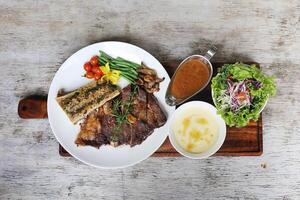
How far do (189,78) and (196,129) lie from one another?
37 cm

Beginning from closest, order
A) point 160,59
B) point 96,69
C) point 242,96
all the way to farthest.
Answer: point 242,96 < point 96,69 < point 160,59

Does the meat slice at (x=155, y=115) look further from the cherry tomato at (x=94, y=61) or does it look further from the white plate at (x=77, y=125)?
the cherry tomato at (x=94, y=61)

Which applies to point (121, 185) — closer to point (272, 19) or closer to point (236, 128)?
point (236, 128)

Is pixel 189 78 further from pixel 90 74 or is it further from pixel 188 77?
pixel 90 74

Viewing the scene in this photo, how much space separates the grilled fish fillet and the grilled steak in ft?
0.19

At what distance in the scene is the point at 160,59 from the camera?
9.97 feet

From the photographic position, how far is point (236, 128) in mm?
2881

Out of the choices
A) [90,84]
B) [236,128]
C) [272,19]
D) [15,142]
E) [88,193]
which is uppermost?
[272,19]

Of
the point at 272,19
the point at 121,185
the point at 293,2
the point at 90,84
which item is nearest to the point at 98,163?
the point at 121,185

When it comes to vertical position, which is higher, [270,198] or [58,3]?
[58,3]

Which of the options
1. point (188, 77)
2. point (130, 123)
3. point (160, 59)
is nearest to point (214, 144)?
point (188, 77)

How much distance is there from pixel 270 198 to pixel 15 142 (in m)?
2.01

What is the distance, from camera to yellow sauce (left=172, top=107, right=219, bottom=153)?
9.20ft

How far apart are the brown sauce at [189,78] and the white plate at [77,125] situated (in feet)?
0.34
